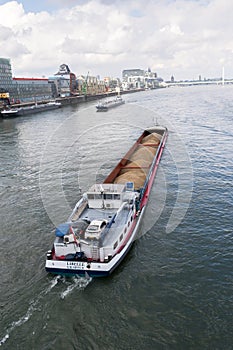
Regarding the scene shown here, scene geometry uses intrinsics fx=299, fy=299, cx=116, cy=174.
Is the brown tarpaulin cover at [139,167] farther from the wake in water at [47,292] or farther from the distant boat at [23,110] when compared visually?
the distant boat at [23,110]

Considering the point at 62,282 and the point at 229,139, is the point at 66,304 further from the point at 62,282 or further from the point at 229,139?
the point at 229,139

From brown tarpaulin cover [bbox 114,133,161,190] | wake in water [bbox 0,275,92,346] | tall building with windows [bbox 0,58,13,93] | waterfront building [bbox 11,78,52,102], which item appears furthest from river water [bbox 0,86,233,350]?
waterfront building [bbox 11,78,52,102]

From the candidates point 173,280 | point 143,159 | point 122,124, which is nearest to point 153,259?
point 173,280

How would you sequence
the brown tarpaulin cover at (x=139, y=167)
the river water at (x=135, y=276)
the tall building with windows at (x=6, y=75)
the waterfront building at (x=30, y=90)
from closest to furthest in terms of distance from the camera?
the river water at (x=135, y=276) → the brown tarpaulin cover at (x=139, y=167) → the tall building with windows at (x=6, y=75) → the waterfront building at (x=30, y=90)

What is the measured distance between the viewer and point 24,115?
118 meters

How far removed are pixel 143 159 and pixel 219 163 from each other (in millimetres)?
10770

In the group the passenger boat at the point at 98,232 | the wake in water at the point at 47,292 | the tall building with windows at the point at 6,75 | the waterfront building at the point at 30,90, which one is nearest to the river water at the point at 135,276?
the wake in water at the point at 47,292

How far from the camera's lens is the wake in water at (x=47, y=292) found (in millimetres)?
14919

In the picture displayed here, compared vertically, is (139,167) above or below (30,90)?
below

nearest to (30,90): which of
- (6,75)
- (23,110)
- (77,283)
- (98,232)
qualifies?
(6,75)

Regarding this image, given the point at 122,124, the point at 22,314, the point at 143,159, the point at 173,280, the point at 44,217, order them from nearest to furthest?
the point at 22,314, the point at 173,280, the point at 44,217, the point at 143,159, the point at 122,124

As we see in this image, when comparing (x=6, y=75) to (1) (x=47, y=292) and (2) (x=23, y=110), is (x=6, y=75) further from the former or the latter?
(1) (x=47, y=292)

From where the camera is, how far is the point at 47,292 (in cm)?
1725

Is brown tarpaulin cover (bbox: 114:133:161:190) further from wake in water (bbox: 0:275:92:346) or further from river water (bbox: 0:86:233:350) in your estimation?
wake in water (bbox: 0:275:92:346)
